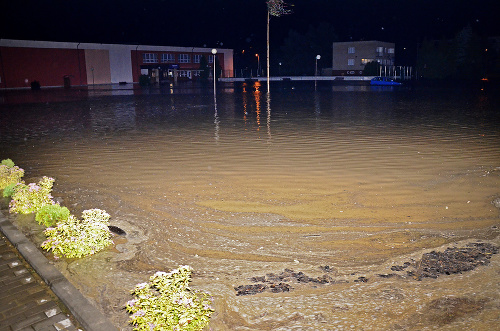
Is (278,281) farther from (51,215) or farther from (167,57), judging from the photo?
(167,57)

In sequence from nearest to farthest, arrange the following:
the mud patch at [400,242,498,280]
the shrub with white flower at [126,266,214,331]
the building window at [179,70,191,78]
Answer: the shrub with white flower at [126,266,214,331], the mud patch at [400,242,498,280], the building window at [179,70,191,78]

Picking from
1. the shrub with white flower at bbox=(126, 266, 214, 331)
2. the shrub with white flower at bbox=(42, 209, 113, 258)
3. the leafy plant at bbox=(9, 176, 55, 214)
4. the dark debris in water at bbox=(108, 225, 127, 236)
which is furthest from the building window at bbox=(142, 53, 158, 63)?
the shrub with white flower at bbox=(126, 266, 214, 331)

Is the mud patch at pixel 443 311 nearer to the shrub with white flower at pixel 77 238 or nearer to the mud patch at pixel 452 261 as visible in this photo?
the mud patch at pixel 452 261

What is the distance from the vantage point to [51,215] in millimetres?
6750

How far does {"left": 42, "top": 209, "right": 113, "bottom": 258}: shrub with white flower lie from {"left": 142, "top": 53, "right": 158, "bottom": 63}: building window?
231ft

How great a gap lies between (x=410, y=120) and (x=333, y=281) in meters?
15.7

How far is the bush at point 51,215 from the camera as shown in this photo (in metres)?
6.76

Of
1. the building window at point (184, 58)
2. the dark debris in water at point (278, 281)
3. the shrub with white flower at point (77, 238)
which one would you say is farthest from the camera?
the building window at point (184, 58)

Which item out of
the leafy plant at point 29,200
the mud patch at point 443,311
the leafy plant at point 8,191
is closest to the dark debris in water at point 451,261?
the mud patch at point 443,311

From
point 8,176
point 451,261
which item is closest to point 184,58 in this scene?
point 8,176

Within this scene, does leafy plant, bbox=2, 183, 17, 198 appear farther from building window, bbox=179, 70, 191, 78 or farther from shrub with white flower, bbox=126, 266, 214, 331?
building window, bbox=179, 70, 191, 78

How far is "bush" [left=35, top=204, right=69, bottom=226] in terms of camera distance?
266 inches

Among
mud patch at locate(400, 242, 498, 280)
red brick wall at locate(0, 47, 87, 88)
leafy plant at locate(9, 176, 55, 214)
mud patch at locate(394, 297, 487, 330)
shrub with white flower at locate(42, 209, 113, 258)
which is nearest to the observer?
mud patch at locate(394, 297, 487, 330)

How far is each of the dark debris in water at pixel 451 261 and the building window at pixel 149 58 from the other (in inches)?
2839
